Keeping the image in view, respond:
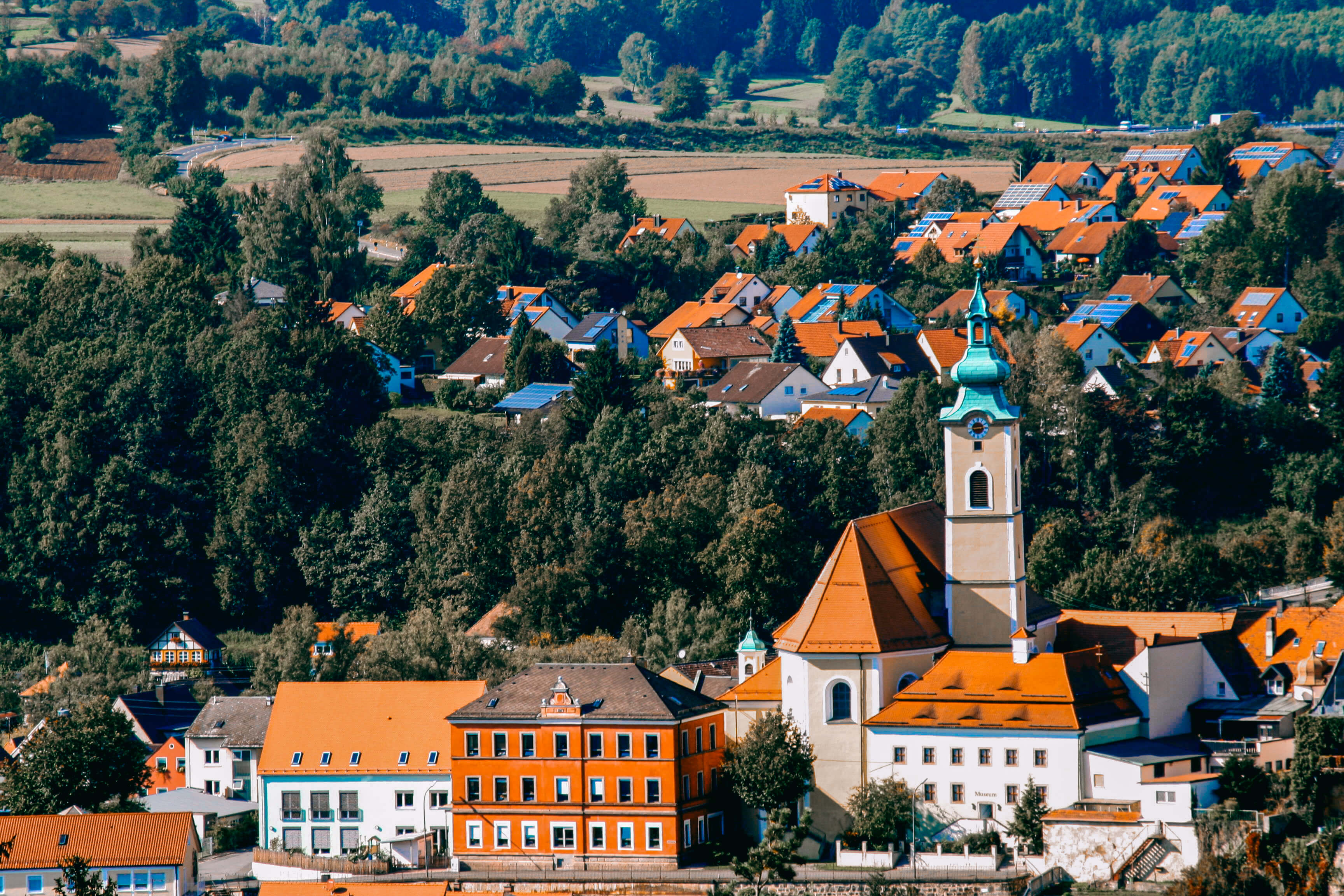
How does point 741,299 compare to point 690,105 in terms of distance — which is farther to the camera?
point 690,105

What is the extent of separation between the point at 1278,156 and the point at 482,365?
55.5 metres

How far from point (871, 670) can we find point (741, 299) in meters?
54.0

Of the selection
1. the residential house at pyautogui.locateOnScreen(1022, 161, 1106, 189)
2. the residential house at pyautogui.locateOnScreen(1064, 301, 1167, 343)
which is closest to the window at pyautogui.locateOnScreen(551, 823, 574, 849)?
the residential house at pyautogui.locateOnScreen(1064, 301, 1167, 343)

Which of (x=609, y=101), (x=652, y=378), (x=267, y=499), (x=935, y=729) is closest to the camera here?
(x=935, y=729)

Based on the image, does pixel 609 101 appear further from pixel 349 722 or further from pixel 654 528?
pixel 349 722

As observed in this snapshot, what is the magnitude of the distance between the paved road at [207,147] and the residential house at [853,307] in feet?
131

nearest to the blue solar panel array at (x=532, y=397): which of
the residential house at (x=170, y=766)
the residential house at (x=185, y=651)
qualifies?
the residential house at (x=185, y=651)

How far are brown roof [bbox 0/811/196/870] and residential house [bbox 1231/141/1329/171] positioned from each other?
8541 centimetres

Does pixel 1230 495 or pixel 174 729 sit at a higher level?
pixel 1230 495

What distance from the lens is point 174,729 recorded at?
73062 mm

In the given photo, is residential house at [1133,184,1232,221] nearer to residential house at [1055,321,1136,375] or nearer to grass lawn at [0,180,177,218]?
residential house at [1055,321,1136,375]

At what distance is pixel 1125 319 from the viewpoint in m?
101

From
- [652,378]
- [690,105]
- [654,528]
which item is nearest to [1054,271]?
[652,378]

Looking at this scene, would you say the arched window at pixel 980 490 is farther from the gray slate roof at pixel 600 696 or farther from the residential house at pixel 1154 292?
the residential house at pixel 1154 292
